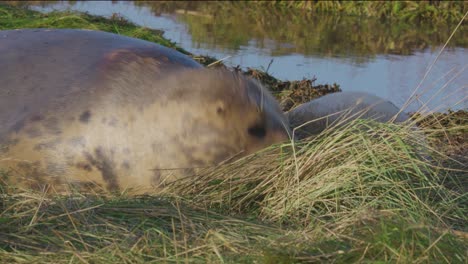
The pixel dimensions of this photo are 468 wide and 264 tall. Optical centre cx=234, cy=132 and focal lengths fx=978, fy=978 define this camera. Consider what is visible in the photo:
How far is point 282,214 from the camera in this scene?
11.6 ft

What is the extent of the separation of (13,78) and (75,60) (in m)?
0.26

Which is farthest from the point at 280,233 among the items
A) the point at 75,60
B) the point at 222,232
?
the point at 75,60

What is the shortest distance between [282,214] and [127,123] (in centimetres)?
68

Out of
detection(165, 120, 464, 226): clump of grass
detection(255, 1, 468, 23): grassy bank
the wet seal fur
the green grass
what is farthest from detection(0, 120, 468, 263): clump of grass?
detection(255, 1, 468, 23): grassy bank

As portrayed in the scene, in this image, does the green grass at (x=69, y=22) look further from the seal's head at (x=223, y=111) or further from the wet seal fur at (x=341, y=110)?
the seal's head at (x=223, y=111)

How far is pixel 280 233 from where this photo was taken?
3264mm

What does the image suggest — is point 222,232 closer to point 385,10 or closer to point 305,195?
point 305,195

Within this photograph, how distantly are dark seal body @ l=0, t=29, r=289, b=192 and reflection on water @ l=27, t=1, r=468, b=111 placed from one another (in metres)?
2.99

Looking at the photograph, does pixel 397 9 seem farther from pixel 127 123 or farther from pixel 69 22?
pixel 127 123

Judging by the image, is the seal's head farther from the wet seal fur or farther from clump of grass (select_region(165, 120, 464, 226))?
the wet seal fur

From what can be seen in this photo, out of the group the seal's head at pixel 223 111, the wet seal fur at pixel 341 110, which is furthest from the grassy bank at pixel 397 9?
the seal's head at pixel 223 111

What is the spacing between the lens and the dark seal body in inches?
145

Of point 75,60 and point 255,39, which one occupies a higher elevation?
point 75,60

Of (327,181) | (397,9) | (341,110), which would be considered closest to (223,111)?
(327,181)
